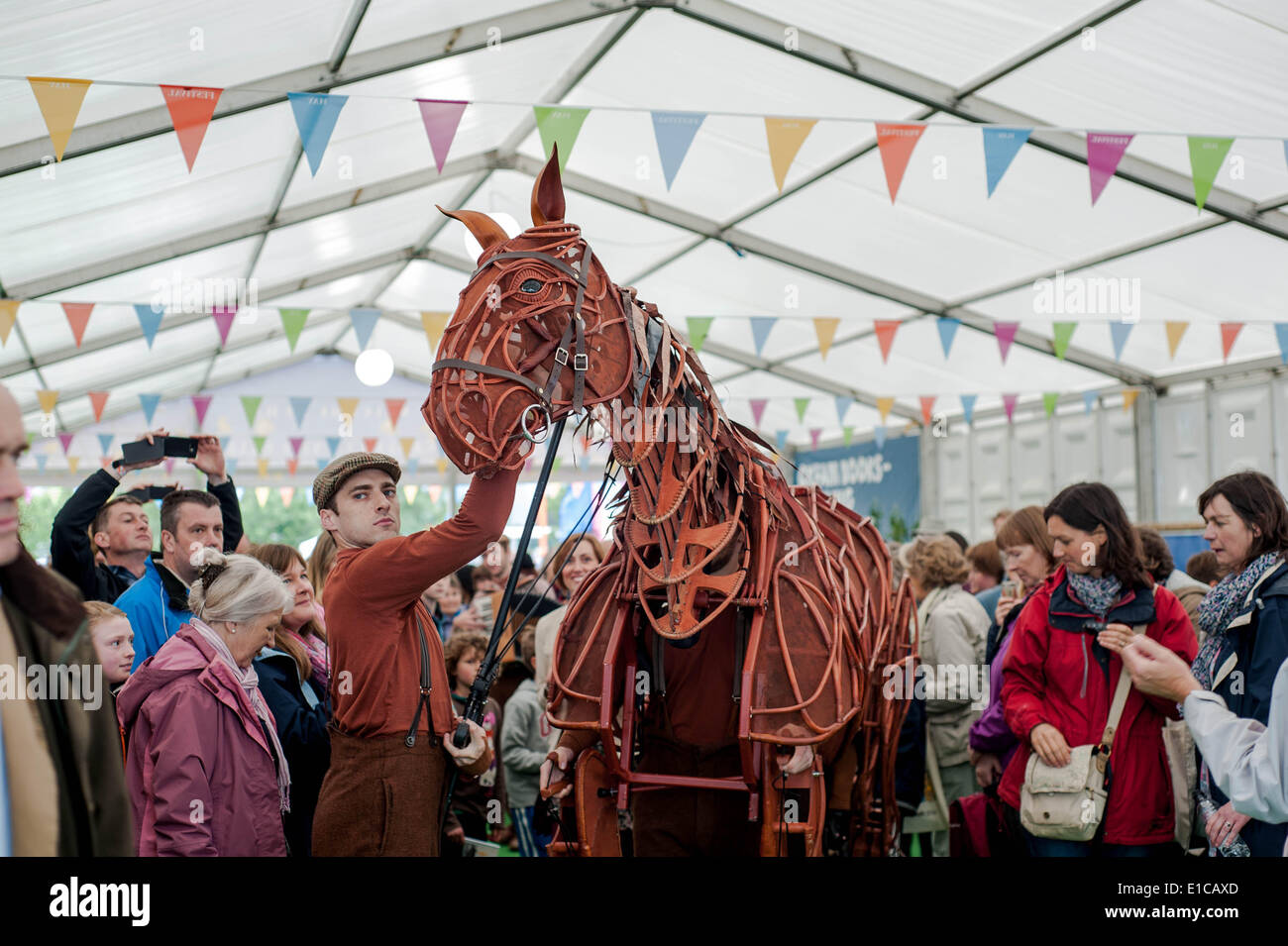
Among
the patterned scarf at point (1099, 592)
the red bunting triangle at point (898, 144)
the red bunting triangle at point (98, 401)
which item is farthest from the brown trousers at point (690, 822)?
the red bunting triangle at point (98, 401)

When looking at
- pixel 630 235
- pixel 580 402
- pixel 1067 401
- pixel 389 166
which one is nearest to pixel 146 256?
pixel 389 166

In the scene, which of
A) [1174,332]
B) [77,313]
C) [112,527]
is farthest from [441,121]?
[1174,332]

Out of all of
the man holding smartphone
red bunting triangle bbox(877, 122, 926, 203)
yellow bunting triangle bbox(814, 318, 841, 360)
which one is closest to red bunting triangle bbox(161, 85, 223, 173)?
the man holding smartphone

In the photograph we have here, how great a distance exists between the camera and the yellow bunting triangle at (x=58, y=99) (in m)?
3.99

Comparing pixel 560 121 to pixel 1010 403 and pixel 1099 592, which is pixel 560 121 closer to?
pixel 1099 592

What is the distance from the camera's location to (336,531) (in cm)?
246

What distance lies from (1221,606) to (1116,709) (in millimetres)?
374

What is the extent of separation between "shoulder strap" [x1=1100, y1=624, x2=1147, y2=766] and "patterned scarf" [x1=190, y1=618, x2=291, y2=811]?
2.04 m

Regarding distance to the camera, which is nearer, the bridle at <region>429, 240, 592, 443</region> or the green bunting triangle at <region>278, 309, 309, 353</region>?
the bridle at <region>429, 240, 592, 443</region>

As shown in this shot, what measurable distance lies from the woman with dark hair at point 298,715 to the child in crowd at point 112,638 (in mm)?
313

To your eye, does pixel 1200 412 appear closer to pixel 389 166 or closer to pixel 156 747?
pixel 389 166

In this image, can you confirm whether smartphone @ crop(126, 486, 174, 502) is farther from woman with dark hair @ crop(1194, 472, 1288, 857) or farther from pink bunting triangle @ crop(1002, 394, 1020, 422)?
pink bunting triangle @ crop(1002, 394, 1020, 422)

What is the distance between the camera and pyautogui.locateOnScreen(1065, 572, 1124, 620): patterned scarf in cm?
271

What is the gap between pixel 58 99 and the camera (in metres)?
4.03
